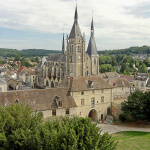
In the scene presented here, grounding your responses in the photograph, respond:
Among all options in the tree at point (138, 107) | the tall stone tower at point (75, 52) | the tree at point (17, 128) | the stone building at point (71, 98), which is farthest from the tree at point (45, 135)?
the tall stone tower at point (75, 52)

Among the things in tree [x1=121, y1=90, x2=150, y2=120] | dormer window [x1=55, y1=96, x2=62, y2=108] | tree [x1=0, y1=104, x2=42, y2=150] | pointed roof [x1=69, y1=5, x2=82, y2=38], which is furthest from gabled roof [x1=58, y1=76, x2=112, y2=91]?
pointed roof [x1=69, y1=5, x2=82, y2=38]

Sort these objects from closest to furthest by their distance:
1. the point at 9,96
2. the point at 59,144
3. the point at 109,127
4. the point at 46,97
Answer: the point at 59,144 < the point at 9,96 < the point at 46,97 < the point at 109,127

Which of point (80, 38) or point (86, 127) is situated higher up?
point (80, 38)

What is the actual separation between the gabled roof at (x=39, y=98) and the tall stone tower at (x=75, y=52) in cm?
3601

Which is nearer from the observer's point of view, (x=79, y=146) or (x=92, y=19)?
(x=79, y=146)

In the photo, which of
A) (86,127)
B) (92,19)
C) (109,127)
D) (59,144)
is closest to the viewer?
(59,144)

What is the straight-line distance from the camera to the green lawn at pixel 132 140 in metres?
25.8

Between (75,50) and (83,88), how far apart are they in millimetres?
35092

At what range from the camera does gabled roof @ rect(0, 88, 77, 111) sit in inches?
1177

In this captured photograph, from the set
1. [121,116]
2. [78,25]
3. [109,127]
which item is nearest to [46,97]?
[109,127]

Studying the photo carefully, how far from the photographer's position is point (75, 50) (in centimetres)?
6906

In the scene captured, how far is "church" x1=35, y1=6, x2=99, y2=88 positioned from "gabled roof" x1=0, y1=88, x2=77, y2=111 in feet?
110

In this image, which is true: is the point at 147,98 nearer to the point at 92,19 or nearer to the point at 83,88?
the point at 83,88

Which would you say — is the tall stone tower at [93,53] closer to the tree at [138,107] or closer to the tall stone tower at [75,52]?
the tall stone tower at [75,52]
